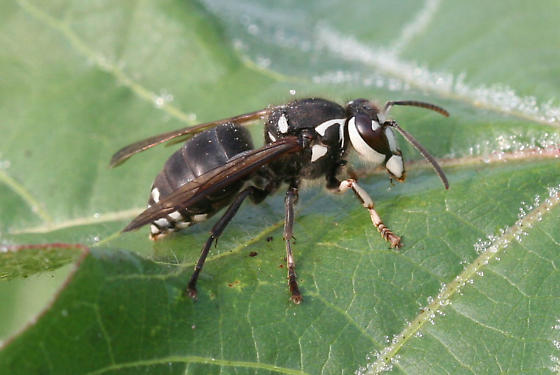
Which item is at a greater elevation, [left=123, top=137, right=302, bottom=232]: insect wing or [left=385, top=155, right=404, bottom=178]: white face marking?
[left=123, top=137, right=302, bottom=232]: insect wing

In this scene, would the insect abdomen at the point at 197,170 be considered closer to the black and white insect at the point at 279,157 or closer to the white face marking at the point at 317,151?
the black and white insect at the point at 279,157

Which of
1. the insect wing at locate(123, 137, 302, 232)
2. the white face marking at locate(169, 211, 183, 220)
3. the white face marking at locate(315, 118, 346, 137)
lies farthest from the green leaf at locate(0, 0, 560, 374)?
the white face marking at locate(315, 118, 346, 137)

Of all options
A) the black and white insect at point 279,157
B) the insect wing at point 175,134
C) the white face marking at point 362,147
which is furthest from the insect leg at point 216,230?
the white face marking at point 362,147

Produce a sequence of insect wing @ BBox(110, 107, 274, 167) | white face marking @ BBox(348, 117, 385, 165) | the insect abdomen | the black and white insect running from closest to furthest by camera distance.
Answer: the black and white insect → the insect abdomen → white face marking @ BBox(348, 117, 385, 165) → insect wing @ BBox(110, 107, 274, 167)

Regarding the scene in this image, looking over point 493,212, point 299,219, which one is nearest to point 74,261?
point 299,219

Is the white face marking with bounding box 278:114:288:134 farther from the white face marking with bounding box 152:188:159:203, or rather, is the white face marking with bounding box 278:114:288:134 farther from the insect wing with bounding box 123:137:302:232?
the white face marking with bounding box 152:188:159:203

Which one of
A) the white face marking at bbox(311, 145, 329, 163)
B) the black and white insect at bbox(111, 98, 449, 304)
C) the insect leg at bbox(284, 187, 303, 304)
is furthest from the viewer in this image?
the white face marking at bbox(311, 145, 329, 163)

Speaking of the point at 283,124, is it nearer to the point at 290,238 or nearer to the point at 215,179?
the point at 215,179
